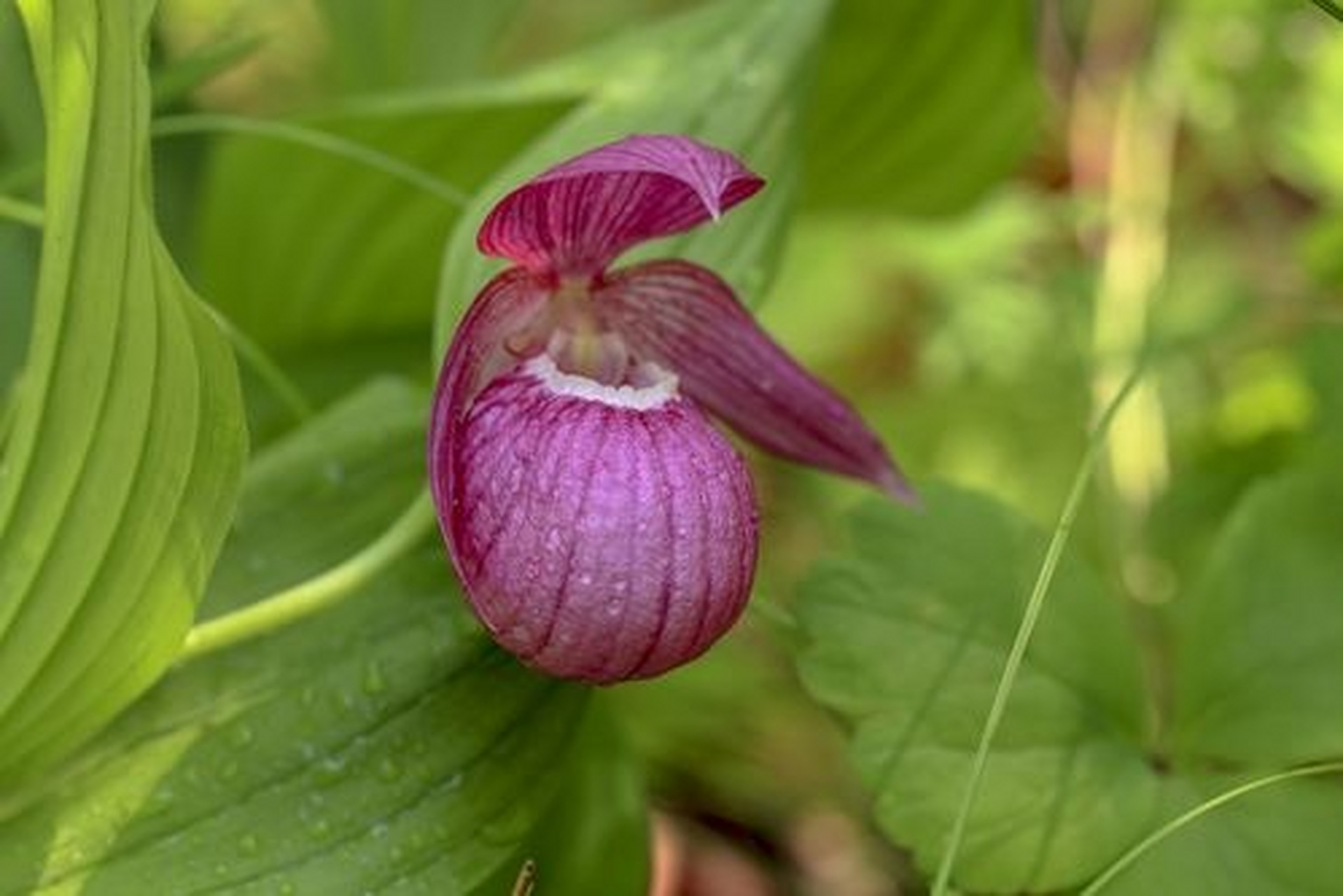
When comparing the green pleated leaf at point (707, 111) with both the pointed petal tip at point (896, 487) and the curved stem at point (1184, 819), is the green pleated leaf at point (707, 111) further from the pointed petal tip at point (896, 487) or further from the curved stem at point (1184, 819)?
the curved stem at point (1184, 819)

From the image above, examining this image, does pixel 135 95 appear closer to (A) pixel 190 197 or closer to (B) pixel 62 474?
(B) pixel 62 474

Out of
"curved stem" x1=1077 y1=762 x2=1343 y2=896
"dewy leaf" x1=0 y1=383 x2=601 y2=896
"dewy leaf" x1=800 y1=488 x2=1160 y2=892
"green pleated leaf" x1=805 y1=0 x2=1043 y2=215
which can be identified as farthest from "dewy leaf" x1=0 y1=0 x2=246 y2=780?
"green pleated leaf" x1=805 y1=0 x2=1043 y2=215

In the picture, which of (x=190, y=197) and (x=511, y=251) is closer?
(x=511, y=251)

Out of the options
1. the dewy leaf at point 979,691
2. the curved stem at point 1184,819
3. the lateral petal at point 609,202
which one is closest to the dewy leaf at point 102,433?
the lateral petal at point 609,202

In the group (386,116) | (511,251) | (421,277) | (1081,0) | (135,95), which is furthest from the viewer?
(1081,0)

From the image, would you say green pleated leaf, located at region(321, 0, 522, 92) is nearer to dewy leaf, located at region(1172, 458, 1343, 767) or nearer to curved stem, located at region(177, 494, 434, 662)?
curved stem, located at region(177, 494, 434, 662)

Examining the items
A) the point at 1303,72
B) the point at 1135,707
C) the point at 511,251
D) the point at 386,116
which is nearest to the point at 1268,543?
the point at 1135,707
